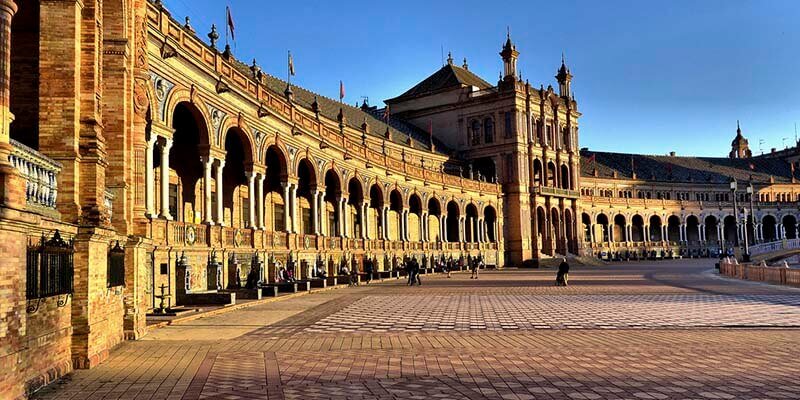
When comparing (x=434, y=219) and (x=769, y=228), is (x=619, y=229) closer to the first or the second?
(x=769, y=228)

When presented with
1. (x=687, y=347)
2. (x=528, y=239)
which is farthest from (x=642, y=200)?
(x=687, y=347)

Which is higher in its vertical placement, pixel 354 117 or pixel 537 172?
pixel 354 117

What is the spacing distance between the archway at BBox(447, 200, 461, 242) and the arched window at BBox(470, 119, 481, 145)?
13548mm

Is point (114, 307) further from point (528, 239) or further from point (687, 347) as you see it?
point (528, 239)

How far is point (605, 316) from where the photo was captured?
1716 centimetres

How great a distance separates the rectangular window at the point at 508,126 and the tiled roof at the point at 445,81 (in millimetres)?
7188

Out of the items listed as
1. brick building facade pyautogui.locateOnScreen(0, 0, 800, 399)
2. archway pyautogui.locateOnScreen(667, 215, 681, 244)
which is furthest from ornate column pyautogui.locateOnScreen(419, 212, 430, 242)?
archway pyautogui.locateOnScreen(667, 215, 681, 244)

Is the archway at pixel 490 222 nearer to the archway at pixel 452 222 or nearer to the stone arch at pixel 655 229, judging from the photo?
the archway at pixel 452 222

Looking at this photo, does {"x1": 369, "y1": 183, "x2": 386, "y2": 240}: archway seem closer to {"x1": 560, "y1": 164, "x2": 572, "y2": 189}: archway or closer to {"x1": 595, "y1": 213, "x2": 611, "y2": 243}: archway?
{"x1": 560, "y1": 164, "x2": 572, "y2": 189}: archway

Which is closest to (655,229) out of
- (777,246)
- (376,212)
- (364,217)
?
(777,246)

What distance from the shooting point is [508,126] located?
7525 cm

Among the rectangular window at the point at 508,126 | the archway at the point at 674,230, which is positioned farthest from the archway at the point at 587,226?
the rectangular window at the point at 508,126

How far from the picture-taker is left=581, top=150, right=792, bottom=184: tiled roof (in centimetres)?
10594

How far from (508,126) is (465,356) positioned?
66.0m
